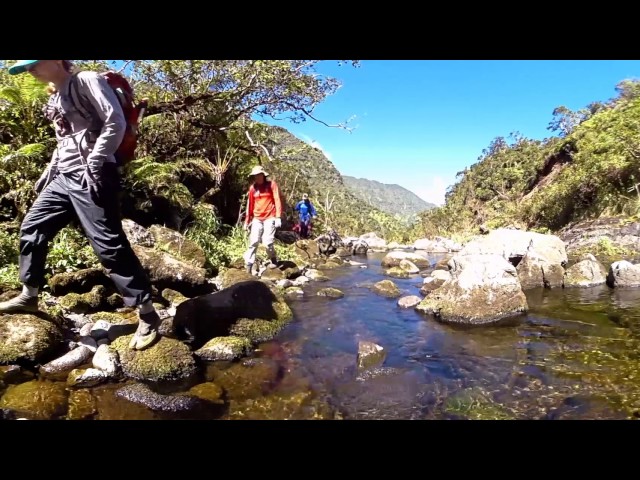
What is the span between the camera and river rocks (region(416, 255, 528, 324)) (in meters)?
5.67

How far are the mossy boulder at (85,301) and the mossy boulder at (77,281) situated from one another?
6.0 inches

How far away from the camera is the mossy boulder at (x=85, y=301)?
15.9 ft

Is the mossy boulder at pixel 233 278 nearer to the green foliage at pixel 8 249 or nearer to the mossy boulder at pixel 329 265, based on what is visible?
the green foliage at pixel 8 249

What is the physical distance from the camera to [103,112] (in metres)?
3.02

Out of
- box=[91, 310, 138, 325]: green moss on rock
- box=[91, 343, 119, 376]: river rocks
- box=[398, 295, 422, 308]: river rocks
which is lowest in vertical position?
box=[91, 343, 119, 376]: river rocks

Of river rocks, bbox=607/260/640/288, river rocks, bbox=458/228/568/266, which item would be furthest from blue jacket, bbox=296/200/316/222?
river rocks, bbox=607/260/640/288

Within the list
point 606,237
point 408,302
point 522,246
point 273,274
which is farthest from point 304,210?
point 606,237

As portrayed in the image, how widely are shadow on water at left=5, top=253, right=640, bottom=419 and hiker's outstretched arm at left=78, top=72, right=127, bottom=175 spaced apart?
1.79 m

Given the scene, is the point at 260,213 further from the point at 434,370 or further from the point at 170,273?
the point at 434,370

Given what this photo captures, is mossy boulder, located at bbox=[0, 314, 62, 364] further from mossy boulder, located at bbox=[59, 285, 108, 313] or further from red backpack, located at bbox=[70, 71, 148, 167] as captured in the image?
red backpack, located at bbox=[70, 71, 148, 167]

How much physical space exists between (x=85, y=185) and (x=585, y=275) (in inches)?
341

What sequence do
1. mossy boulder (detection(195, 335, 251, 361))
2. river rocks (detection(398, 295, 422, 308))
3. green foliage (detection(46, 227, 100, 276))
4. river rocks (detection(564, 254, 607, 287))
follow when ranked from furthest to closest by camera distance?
1. river rocks (detection(564, 254, 607, 287))
2. river rocks (detection(398, 295, 422, 308))
3. green foliage (detection(46, 227, 100, 276))
4. mossy boulder (detection(195, 335, 251, 361))

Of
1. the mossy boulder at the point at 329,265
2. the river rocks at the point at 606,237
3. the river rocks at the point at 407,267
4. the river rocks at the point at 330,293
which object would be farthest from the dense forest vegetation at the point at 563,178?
the river rocks at the point at 330,293
